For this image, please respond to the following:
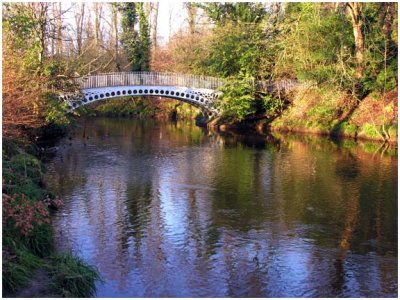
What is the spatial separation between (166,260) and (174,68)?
33.4m

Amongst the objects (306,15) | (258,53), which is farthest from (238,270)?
(258,53)

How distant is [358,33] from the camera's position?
97.1ft

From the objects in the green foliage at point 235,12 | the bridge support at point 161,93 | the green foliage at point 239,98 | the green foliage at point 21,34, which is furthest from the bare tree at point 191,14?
the green foliage at point 21,34

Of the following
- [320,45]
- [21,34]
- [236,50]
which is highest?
[236,50]

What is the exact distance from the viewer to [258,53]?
3597 cm

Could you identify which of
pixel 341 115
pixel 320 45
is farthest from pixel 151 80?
pixel 341 115

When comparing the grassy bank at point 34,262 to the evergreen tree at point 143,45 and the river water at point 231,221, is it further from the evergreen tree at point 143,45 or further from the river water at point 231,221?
the evergreen tree at point 143,45

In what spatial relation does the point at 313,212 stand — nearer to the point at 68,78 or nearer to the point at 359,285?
the point at 359,285

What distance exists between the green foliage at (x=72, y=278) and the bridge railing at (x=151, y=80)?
867 inches

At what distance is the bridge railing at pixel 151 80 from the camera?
105 feet

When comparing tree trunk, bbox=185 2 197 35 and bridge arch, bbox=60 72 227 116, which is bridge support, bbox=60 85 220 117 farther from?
tree trunk, bbox=185 2 197 35

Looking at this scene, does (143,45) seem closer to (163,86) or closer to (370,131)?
(163,86)

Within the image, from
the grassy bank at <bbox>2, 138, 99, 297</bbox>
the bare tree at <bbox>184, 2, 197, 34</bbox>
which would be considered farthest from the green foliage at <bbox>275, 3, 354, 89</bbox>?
the grassy bank at <bbox>2, 138, 99, 297</bbox>

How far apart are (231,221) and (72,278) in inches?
218
